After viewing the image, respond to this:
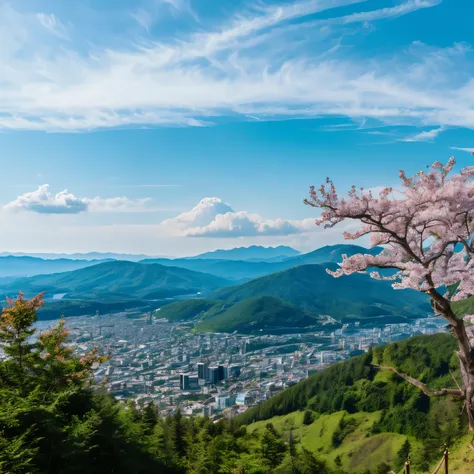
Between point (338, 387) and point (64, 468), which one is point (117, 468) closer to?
point (64, 468)

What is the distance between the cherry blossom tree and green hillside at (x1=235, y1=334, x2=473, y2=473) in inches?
1364

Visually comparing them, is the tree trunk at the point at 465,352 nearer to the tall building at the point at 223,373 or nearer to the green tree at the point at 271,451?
the green tree at the point at 271,451

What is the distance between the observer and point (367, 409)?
185ft

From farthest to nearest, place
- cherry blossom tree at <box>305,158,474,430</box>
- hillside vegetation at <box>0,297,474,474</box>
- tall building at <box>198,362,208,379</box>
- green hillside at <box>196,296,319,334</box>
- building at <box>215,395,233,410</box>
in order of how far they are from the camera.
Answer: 1. green hillside at <box>196,296,319,334</box>
2. tall building at <box>198,362,208,379</box>
3. building at <box>215,395,233,410</box>
4. hillside vegetation at <box>0,297,474,474</box>
5. cherry blossom tree at <box>305,158,474,430</box>

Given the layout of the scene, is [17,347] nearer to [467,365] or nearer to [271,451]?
[467,365]

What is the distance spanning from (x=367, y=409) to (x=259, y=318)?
9373 cm

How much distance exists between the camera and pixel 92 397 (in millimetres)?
12414

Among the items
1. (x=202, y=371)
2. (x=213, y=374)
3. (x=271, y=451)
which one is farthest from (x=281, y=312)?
(x=271, y=451)

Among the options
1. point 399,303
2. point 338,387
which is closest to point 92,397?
point 338,387

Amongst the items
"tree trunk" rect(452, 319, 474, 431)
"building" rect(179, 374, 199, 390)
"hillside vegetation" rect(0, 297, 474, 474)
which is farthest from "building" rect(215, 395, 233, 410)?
"tree trunk" rect(452, 319, 474, 431)

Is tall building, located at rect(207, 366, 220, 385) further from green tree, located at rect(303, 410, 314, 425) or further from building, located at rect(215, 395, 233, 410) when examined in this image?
green tree, located at rect(303, 410, 314, 425)

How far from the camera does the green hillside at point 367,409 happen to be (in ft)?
146

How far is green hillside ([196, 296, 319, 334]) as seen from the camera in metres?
142

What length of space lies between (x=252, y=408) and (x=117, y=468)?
2074 inches
